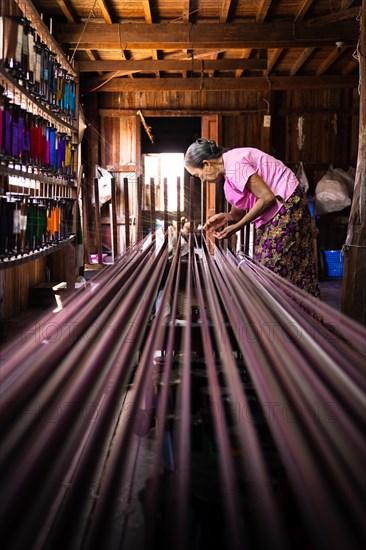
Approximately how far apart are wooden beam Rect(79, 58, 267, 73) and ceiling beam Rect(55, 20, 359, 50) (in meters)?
1.20

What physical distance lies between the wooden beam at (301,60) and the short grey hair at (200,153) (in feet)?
15.3

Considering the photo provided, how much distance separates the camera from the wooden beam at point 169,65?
6.66 metres

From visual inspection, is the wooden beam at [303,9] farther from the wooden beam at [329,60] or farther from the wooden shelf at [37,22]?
the wooden shelf at [37,22]

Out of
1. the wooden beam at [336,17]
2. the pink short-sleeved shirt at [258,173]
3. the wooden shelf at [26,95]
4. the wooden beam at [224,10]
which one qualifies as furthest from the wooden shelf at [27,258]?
the wooden beam at [336,17]

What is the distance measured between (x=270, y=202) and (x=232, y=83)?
19.8 feet

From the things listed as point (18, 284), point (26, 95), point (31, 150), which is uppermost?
point (26, 95)

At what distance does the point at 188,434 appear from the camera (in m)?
0.64

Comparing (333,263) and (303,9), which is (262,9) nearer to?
(303,9)

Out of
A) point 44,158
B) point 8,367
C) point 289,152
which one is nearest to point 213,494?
point 8,367

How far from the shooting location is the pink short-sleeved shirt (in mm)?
2268

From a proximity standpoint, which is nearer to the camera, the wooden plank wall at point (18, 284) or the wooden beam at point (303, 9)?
the wooden plank wall at point (18, 284)

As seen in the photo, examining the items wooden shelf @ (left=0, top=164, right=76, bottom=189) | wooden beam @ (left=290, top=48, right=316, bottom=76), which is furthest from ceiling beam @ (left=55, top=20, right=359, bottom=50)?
wooden shelf @ (left=0, top=164, right=76, bottom=189)

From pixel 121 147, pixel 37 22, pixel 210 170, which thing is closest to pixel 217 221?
pixel 210 170

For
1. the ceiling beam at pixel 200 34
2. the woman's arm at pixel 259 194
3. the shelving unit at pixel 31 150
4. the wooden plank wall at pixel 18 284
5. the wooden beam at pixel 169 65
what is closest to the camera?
the woman's arm at pixel 259 194
